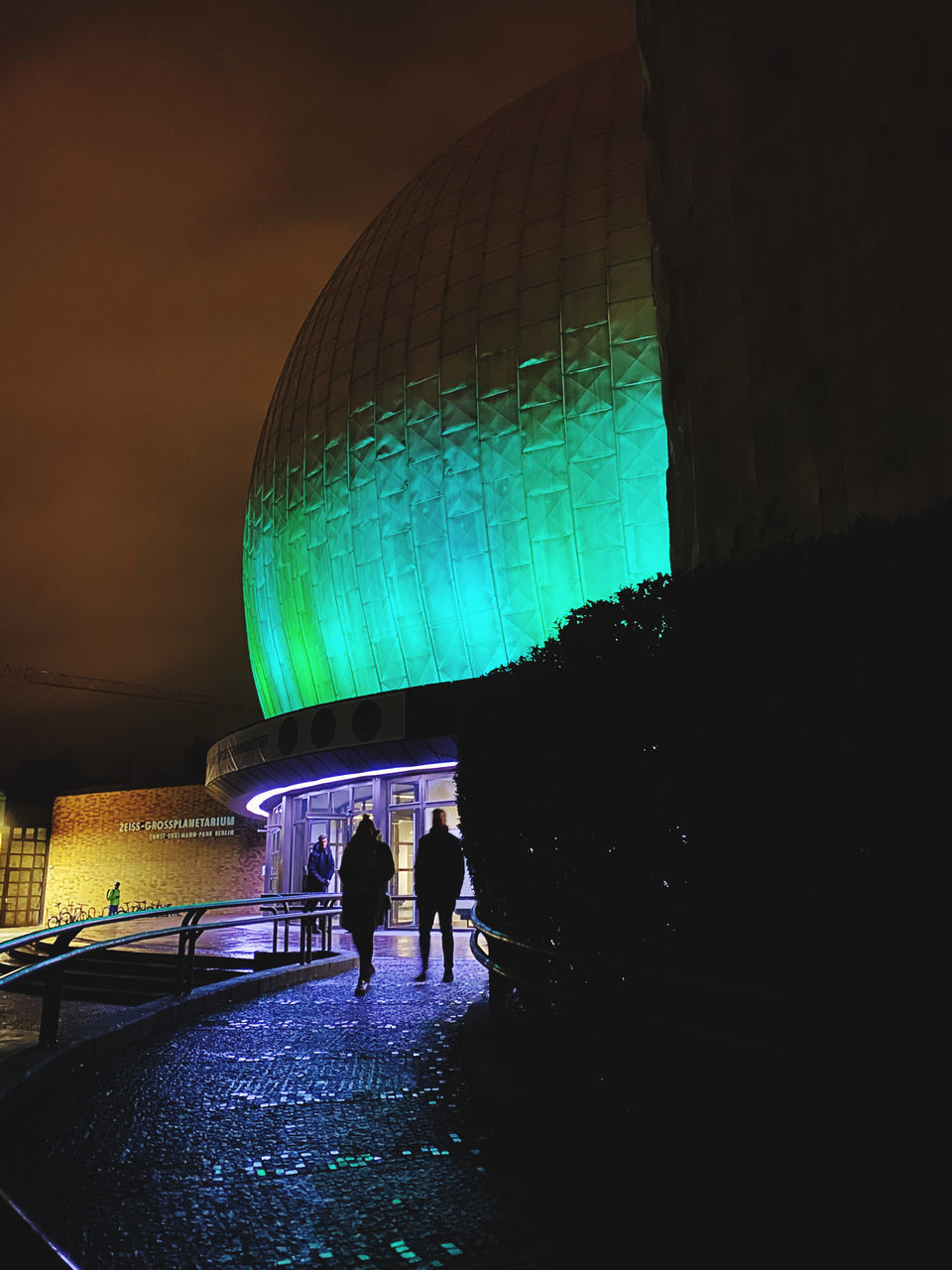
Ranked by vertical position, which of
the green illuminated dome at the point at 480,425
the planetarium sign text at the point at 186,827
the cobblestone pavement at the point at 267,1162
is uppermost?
the green illuminated dome at the point at 480,425

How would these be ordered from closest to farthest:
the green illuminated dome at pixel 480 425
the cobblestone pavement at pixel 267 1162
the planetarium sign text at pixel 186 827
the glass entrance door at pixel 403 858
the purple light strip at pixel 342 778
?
1. the cobblestone pavement at pixel 267 1162
2. the green illuminated dome at pixel 480 425
3. the purple light strip at pixel 342 778
4. the glass entrance door at pixel 403 858
5. the planetarium sign text at pixel 186 827

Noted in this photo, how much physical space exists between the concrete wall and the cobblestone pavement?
4286 millimetres

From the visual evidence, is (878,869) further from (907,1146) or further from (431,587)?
(431,587)

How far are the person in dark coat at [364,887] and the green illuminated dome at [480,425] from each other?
722cm

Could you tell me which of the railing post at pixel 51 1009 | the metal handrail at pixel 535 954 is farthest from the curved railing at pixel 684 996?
the railing post at pixel 51 1009

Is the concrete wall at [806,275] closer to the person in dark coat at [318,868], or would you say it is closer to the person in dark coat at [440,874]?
the person in dark coat at [440,874]

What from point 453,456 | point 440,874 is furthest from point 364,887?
point 453,456

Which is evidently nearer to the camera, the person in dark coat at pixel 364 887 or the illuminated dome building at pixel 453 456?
the person in dark coat at pixel 364 887

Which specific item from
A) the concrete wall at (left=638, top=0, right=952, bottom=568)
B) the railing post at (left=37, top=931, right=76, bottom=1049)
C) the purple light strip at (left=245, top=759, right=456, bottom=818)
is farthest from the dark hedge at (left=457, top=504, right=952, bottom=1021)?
the purple light strip at (left=245, top=759, right=456, bottom=818)

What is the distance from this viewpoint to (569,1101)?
4164 millimetres

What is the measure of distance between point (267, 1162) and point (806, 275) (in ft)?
20.6

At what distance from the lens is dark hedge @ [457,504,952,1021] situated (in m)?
3.35

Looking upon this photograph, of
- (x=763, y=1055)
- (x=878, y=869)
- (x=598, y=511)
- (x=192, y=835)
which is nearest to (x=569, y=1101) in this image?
(x=763, y=1055)

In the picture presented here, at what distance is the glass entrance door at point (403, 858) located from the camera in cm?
1877
